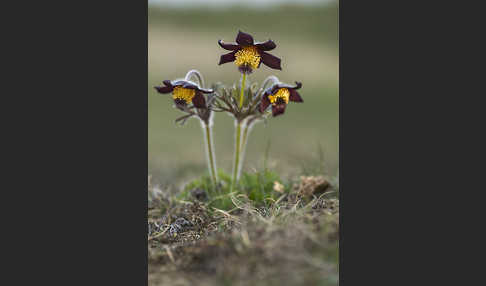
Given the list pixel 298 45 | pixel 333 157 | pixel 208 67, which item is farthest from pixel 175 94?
pixel 298 45

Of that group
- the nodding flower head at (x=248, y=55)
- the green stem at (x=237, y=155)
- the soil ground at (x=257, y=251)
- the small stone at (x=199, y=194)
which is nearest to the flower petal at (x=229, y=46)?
the nodding flower head at (x=248, y=55)

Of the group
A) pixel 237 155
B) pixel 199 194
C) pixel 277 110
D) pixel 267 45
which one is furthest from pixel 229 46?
pixel 199 194

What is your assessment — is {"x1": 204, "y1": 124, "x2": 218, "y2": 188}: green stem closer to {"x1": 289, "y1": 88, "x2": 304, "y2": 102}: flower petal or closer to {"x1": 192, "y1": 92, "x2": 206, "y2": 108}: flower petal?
{"x1": 192, "y1": 92, "x2": 206, "y2": 108}: flower petal

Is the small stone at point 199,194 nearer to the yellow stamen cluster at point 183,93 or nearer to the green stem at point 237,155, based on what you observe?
the green stem at point 237,155

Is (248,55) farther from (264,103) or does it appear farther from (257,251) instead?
(257,251)

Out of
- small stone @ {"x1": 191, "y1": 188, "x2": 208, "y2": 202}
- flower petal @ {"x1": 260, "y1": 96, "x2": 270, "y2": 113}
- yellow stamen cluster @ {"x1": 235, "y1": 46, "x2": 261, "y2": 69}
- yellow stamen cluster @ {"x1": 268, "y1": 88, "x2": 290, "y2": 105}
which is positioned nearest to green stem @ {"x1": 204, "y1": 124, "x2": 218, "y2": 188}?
small stone @ {"x1": 191, "y1": 188, "x2": 208, "y2": 202}

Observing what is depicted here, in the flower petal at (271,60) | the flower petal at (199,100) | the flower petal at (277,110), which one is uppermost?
the flower petal at (271,60)
